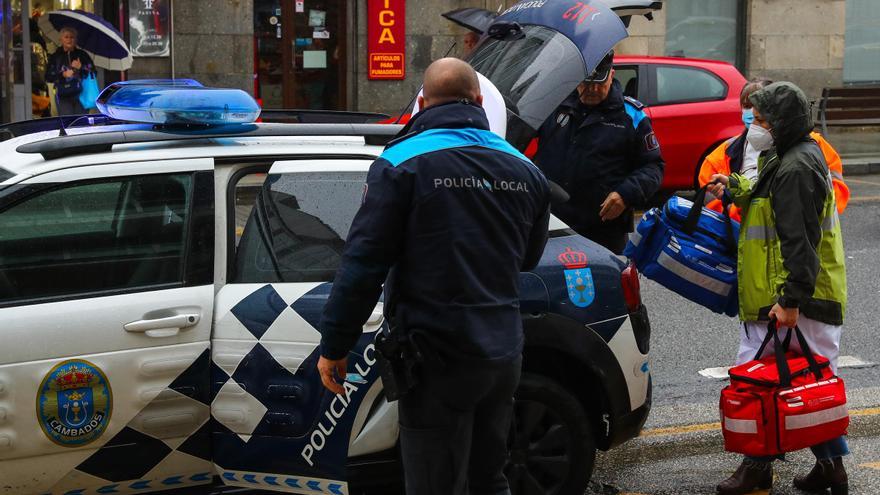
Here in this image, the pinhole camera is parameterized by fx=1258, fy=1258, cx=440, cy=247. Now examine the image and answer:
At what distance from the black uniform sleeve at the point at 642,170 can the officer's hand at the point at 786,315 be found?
123cm

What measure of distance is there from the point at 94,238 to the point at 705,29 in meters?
16.9

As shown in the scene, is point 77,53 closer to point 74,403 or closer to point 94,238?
point 94,238

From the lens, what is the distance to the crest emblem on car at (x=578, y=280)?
4.57 meters

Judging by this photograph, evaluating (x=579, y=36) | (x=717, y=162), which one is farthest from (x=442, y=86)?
(x=717, y=162)

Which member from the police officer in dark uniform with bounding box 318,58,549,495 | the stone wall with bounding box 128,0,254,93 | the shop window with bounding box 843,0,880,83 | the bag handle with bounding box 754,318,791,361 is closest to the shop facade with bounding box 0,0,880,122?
the stone wall with bounding box 128,0,254,93

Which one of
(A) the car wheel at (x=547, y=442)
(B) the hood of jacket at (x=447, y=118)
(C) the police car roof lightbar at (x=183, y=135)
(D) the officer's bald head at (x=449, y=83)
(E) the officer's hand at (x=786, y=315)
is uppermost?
(D) the officer's bald head at (x=449, y=83)

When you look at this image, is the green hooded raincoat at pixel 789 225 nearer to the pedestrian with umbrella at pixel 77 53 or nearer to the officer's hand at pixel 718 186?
the officer's hand at pixel 718 186

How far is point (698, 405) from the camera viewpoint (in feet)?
20.9

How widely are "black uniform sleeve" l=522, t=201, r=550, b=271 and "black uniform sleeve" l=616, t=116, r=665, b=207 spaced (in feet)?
6.88

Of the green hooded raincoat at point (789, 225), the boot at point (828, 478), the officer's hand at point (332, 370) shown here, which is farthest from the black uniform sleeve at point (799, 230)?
the officer's hand at point (332, 370)

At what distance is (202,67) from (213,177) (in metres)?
13.0

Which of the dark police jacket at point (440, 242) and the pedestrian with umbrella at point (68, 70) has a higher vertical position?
the pedestrian with umbrella at point (68, 70)

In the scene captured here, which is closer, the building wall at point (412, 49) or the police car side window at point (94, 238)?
the police car side window at point (94, 238)

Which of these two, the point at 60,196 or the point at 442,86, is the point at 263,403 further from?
the point at 442,86
